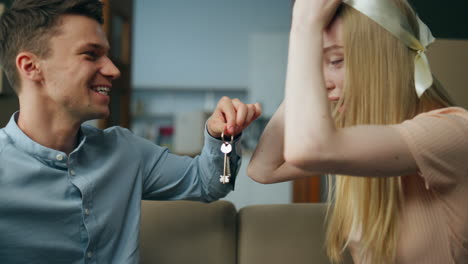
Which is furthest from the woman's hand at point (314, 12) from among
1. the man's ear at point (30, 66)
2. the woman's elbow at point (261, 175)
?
the man's ear at point (30, 66)

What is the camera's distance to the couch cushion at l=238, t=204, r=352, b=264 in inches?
59.9

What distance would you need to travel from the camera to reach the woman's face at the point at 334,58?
1.01 metres

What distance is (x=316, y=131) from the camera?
833mm

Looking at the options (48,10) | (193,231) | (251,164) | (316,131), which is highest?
(48,10)

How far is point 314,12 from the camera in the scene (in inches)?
35.9

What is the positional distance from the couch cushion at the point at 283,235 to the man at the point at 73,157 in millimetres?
218

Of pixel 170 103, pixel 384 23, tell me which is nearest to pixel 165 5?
pixel 170 103

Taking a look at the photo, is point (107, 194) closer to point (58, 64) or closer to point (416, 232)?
point (58, 64)

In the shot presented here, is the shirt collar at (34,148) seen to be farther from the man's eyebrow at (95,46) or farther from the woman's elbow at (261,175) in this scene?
the woman's elbow at (261,175)

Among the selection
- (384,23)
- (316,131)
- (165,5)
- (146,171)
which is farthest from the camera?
(165,5)

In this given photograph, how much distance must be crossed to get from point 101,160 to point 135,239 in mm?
257

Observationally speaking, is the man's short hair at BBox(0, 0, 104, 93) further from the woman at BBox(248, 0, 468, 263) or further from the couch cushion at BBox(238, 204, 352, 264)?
the couch cushion at BBox(238, 204, 352, 264)

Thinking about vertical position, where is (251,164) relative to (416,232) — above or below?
above

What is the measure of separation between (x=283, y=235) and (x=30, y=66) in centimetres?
98
